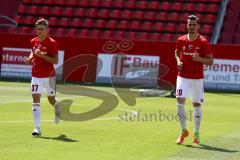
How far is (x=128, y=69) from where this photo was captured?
103 feet

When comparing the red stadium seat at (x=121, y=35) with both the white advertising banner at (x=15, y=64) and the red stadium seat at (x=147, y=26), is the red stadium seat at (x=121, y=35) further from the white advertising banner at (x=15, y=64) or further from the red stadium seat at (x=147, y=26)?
the white advertising banner at (x=15, y=64)

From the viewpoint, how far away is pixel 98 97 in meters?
24.6

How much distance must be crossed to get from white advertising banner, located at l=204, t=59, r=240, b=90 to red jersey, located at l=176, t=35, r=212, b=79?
1770 centimetres

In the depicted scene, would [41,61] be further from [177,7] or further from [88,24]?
[88,24]

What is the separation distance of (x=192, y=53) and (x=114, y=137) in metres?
2.37

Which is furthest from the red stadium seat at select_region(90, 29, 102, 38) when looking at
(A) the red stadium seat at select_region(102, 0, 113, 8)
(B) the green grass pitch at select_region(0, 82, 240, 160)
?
(B) the green grass pitch at select_region(0, 82, 240, 160)

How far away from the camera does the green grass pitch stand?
10.9 meters

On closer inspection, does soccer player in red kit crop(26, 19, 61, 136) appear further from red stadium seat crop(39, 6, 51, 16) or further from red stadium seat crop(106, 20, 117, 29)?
red stadium seat crop(39, 6, 51, 16)

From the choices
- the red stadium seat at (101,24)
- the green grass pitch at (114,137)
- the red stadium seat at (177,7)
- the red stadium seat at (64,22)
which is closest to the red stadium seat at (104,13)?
the red stadium seat at (101,24)

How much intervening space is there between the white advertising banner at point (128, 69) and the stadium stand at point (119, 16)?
6.87 meters

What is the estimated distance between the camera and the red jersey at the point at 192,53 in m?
12.7

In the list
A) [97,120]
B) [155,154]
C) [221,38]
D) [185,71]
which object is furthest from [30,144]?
[221,38]

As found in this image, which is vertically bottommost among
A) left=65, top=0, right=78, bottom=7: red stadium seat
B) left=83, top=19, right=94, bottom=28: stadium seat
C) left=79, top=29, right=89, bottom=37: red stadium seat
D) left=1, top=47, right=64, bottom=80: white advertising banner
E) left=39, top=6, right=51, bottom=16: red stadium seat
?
left=1, top=47, right=64, bottom=80: white advertising banner

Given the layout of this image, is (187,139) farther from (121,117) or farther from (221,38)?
(221,38)
